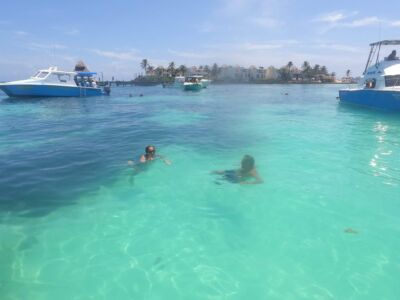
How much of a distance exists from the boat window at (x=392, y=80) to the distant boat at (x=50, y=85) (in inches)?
1458

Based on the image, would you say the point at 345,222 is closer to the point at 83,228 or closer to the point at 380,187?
the point at 380,187

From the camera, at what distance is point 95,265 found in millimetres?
5609

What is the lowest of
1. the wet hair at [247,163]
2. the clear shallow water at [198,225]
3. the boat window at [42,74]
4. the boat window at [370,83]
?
the clear shallow water at [198,225]

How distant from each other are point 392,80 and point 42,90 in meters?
38.5

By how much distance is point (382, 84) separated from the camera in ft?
82.4

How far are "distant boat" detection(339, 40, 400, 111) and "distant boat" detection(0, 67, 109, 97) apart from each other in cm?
3523

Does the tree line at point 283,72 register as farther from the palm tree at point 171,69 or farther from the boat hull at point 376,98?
the boat hull at point 376,98

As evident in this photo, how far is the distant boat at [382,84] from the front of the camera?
78.3 feet

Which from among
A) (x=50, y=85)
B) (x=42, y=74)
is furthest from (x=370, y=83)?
(x=42, y=74)

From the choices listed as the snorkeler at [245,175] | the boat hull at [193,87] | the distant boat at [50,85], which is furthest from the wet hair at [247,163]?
the boat hull at [193,87]

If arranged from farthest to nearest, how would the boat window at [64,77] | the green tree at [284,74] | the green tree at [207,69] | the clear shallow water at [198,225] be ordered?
the green tree at [207,69]
the green tree at [284,74]
the boat window at [64,77]
the clear shallow water at [198,225]

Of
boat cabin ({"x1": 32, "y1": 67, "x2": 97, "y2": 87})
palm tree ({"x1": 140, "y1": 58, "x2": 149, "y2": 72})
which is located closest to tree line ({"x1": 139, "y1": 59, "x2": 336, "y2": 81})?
palm tree ({"x1": 140, "y1": 58, "x2": 149, "y2": 72})

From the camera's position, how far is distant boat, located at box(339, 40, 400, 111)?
78.3 ft

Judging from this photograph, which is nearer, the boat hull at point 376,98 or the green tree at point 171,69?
the boat hull at point 376,98
